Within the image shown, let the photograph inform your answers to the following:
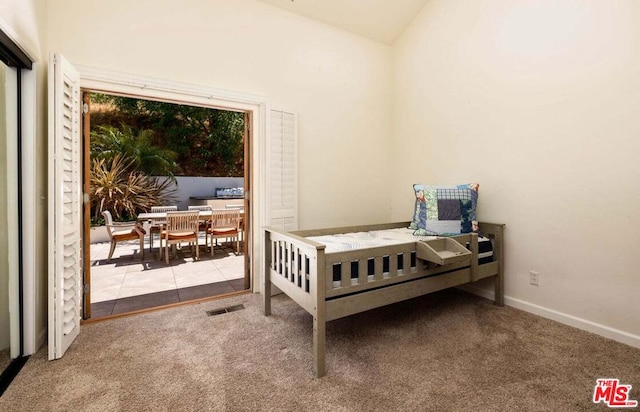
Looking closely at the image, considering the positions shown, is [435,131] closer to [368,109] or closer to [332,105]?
[368,109]

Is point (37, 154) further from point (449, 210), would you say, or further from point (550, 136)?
point (550, 136)

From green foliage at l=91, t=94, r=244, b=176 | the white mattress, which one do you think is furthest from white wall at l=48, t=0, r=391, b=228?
green foliage at l=91, t=94, r=244, b=176

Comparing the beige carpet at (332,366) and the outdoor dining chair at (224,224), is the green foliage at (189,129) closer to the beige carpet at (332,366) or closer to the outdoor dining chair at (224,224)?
the outdoor dining chair at (224,224)

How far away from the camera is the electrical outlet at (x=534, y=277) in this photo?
2.47 meters

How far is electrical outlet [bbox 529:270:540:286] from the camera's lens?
8.10ft

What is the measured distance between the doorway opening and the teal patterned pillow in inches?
68.3

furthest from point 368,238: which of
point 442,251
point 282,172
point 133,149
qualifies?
point 133,149

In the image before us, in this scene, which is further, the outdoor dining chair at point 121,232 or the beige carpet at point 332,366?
the outdoor dining chair at point 121,232

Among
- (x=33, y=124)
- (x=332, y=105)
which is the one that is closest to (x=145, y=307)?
(x=33, y=124)

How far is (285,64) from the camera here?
3051mm

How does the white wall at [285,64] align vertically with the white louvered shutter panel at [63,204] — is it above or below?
above

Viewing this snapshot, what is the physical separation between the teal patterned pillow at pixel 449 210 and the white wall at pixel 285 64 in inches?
40.3

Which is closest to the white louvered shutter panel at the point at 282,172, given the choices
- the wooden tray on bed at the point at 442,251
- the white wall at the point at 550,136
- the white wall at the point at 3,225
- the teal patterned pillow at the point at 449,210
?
the teal patterned pillow at the point at 449,210

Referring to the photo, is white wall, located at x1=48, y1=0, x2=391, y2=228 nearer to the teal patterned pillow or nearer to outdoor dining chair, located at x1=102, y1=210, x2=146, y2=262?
the teal patterned pillow
